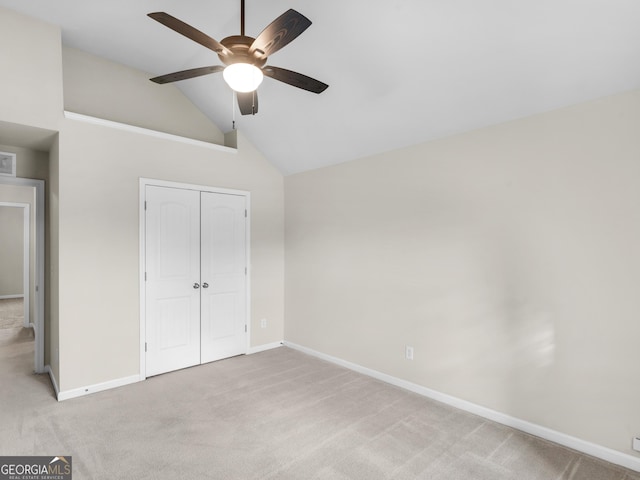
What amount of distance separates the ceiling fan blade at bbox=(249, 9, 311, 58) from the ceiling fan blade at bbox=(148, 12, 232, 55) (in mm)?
168

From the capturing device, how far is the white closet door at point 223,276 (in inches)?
163

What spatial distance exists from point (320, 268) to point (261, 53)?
113 inches

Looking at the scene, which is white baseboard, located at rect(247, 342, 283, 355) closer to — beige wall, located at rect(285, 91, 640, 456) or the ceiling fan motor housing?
beige wall, located at rect(285, 91, 640, 456)

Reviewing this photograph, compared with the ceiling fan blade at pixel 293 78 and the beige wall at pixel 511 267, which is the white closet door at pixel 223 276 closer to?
the beige wall at pixel 511 267

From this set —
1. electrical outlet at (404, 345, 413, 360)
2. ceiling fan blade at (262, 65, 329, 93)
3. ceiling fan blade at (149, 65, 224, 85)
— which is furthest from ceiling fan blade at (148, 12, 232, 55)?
electrical outlet at (404, 345, 413, 360)

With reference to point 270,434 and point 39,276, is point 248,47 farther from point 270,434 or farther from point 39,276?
point 39,276

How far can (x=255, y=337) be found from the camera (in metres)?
4.59

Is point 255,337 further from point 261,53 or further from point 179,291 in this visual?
point 261,53

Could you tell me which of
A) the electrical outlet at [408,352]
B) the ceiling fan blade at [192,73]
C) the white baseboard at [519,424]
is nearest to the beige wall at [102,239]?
the ceiling fan blade at [192,73]

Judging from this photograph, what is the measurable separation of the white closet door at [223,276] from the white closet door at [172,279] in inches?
4.0

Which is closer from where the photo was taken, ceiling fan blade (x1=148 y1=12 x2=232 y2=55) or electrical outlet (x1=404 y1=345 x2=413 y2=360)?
ceiling fan blade (x1=148 y1=12 x2=232 y2=55)

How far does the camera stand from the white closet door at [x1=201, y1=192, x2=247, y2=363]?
13.5 ft

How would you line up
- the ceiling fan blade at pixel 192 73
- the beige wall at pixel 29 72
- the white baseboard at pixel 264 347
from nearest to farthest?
the ceiling fan blade at pixel 192 73 → the beige wall at pixel 29 72 → the white baseboard at pixel 264 347

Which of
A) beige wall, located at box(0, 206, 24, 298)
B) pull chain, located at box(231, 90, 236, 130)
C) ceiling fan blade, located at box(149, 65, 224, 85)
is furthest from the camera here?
beige wall, located at box(0, 206, 24, 298)
